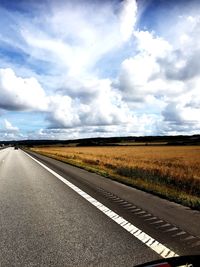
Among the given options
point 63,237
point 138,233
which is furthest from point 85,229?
point 138,233

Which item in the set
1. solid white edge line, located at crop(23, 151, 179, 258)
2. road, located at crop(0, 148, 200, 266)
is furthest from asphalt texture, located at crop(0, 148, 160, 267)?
solid white edge line, located at crop(23, 151, 179, 258)

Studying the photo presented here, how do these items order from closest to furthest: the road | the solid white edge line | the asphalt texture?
the asphalt texture < the road < the solid white edge line

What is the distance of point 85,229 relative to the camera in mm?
6902

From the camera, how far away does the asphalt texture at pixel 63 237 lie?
5.09 metres

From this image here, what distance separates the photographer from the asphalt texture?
200 inches

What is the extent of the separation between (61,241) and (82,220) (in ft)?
5.71

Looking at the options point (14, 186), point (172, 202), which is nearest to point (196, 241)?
point (172, 202)

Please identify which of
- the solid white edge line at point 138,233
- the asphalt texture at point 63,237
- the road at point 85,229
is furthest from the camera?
the solid white edge line at point 138,233

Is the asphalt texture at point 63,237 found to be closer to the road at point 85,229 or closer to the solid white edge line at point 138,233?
the road at point 85,229

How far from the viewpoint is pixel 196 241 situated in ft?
19.3

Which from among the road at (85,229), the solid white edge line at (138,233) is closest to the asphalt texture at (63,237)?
the road at (85,229)

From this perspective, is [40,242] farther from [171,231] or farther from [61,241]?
[171,231]

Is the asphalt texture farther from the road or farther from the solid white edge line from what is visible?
the solid white edge line

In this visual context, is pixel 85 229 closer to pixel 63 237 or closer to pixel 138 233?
pixel 63 237
